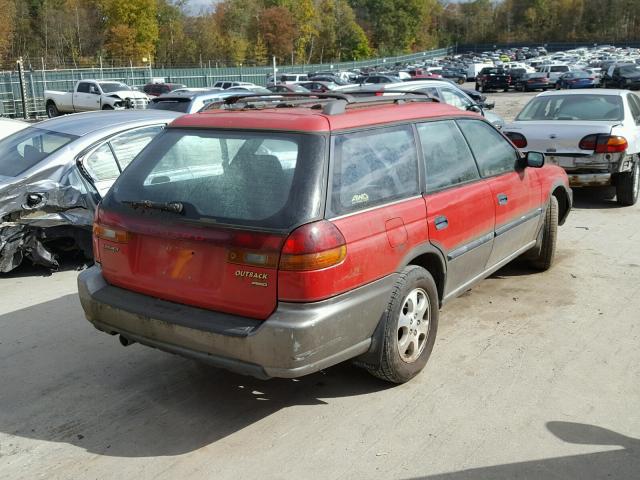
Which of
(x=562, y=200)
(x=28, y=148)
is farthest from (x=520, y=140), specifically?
(x=28, y=148)

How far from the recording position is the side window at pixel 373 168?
3.62 meters

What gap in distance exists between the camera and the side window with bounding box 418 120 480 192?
4.39 metres

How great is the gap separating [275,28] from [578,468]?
99.4 m

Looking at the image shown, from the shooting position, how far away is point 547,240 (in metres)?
6.22

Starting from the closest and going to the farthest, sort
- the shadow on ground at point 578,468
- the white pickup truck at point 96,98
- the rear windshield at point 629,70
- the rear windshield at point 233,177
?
the shadow on ground at point 578,468 < the rear windshield at point 233,177 < the white pickup truck at point 96,98 < the rear windshield at point 629,70

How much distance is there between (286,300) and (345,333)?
0.39 metres

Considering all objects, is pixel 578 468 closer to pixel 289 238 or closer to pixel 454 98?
pixel 289 238

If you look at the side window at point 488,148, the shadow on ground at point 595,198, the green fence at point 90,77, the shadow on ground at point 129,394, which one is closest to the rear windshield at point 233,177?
the shadow on ground at point 129,394

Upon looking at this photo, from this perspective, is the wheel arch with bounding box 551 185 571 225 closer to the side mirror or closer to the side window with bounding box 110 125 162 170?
the side mirror

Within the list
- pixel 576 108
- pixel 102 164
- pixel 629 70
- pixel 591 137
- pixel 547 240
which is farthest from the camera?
pixel 629 70

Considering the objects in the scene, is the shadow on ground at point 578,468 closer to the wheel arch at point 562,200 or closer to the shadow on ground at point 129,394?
the shadow on ground at point 129,394

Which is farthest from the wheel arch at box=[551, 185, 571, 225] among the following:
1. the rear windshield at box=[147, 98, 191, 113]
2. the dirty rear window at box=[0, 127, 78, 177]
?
the rear windshield at box=[147, 98, 191, 113]

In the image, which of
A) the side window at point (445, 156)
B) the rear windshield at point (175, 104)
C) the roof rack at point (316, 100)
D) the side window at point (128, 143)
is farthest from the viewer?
the rear windshield at point (175, 104)

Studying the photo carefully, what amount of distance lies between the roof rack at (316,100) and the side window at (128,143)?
2476 mm
